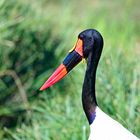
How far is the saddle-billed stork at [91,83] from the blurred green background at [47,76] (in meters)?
0.54

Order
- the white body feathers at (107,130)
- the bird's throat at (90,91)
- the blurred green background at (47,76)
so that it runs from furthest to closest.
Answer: the blurred green background at (47,76)
the bird's throat at (90,91)
the white body feathers at (107,130)

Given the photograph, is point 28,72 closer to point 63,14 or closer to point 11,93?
point 11,93

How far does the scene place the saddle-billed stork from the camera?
393 centimetres

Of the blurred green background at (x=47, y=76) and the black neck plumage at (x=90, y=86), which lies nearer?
the black neck plumage at (x=90, y=86)

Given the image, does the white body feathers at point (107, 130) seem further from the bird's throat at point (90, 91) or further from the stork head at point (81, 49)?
the stork head at point (81, 49)

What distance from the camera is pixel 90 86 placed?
13.4ft

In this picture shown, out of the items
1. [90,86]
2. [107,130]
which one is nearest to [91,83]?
[90,86]

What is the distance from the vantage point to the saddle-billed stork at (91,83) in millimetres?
3930

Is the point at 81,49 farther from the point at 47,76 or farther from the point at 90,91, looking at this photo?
the point at 47,76

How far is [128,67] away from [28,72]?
107 cm

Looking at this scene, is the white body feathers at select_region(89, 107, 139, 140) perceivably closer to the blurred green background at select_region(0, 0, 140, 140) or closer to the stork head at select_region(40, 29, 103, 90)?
the stork head at select_region(40, 29, 103, 90)

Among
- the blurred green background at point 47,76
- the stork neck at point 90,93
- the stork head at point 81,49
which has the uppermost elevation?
the stork head at point 81,49

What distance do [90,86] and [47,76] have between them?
2.31 m

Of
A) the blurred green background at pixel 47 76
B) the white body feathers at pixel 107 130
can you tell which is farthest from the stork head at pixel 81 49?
the blurred green background at pixel 47 76
